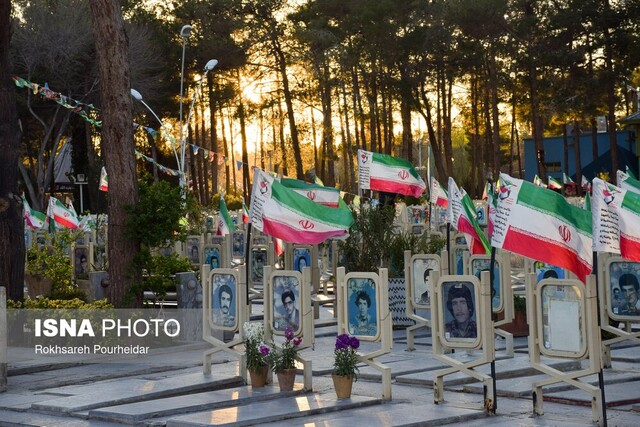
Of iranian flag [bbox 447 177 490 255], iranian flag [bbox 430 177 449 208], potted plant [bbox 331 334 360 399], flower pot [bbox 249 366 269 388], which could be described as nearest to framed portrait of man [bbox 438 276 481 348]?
potted plant [bbox 331 334 360 399]

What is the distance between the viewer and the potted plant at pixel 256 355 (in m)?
12.2

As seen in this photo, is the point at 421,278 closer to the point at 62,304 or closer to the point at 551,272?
the point at 551,272

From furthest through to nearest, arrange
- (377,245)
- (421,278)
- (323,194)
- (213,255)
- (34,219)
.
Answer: (34,219)
(213,255)
(323,194)
(377,245)
(421,278)

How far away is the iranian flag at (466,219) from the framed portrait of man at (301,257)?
5847 millimetres

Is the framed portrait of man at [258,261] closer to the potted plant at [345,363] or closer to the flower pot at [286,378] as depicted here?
the flower pot at [286,378]

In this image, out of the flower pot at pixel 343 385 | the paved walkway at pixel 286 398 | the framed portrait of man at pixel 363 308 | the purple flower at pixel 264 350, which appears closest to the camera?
the paved walkway at pixel 286 398

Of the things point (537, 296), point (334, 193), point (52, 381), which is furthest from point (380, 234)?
point (537, 296)

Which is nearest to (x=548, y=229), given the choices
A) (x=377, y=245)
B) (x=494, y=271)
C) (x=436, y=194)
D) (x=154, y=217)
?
(x=494, y=271)

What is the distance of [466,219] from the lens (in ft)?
50.6

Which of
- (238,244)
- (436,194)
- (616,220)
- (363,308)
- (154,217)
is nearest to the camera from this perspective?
(616,220)

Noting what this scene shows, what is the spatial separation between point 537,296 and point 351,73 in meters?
50.7

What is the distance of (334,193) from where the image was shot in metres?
21.3

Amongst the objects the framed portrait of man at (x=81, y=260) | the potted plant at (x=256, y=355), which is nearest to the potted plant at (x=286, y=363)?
the potted plant at (x=256, y=355)

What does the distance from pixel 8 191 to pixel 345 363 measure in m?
8.28
